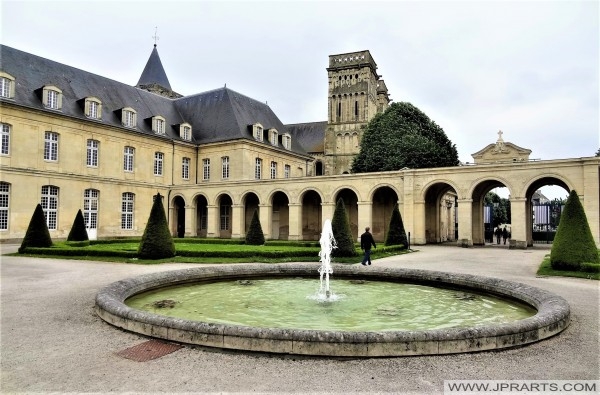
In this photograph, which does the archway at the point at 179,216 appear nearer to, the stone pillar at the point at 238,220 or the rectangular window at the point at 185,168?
the rectangular window at the point at 185,168

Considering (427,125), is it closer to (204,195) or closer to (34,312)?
(204,195)

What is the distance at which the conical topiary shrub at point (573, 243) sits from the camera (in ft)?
42.0

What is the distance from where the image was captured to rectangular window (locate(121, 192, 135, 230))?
33.3 metres

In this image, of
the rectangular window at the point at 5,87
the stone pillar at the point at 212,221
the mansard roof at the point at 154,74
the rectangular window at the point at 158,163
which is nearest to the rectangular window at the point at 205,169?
the rectangular window at the point at 158,163

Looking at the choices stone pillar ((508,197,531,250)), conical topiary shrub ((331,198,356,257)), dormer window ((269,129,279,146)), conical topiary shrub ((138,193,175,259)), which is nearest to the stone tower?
dormer window ((269,129,279,146))

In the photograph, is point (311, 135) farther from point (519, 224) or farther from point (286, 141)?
point (519, 224)

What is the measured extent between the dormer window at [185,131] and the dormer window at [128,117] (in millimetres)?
4965

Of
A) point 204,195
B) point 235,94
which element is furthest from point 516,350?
point 235,94

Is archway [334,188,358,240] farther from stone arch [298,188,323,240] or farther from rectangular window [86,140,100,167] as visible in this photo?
rectangular window [86,140,100,167]

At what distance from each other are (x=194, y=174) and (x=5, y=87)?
17.0m

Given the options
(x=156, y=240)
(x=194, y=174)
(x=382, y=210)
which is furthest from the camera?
(x=194, y=174)

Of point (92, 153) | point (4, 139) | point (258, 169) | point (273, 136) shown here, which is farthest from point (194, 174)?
point (4, 139)

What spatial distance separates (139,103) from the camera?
3650cm

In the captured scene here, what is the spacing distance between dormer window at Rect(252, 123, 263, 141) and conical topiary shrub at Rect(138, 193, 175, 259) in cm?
2317
